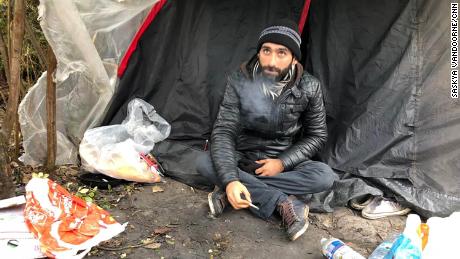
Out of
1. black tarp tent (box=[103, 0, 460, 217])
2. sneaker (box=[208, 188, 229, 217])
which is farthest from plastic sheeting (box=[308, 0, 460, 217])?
sneaker (box=[208, 188, 229, 217])

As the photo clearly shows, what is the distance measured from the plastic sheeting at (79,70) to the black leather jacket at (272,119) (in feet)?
2.46

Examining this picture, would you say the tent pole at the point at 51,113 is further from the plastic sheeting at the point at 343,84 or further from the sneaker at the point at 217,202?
the sneaker at the point at 217,202

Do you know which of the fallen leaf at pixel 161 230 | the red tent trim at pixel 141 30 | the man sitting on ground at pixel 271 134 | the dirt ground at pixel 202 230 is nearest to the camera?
the dirt ground at pixel 202 230

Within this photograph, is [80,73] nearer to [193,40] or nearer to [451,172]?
[193,40]

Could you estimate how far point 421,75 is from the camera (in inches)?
113

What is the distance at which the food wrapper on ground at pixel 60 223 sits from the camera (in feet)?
6.87

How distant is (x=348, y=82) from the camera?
309 centimetres

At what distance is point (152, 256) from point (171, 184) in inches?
30.6

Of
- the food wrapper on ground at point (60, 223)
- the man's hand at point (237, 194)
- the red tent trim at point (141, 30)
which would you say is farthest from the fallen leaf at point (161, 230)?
the red tent trim at point (141, 30)

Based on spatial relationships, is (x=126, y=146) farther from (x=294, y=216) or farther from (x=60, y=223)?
(x=294, y=216)

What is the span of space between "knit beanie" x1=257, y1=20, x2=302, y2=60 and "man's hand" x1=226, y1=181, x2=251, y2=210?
77 cm

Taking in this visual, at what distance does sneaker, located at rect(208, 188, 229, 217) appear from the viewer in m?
2.60

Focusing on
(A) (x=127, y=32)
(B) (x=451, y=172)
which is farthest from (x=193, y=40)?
(B) (x=451, y=172)

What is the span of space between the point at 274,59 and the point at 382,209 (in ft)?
3.45
